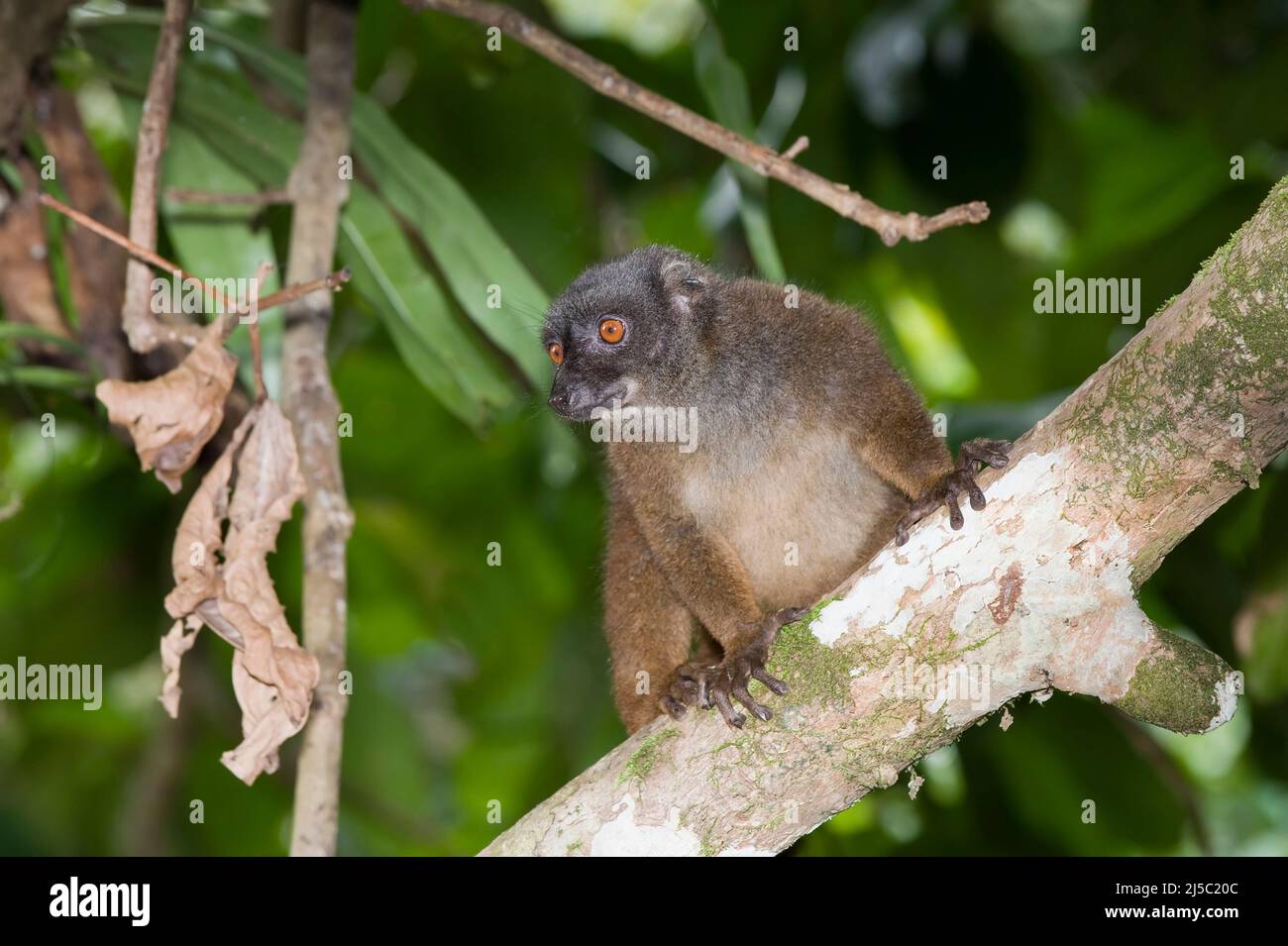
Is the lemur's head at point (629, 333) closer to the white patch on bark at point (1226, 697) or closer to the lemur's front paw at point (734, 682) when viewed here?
the lemur's front paw at point (734, 682)

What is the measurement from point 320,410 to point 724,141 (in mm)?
1423

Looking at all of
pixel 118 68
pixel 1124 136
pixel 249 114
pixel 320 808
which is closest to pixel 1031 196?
pixel 1124 136

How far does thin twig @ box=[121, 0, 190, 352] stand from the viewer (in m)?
3.31

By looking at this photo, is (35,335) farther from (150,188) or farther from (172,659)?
(172,659)

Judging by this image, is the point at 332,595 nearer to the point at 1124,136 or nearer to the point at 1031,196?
the point at 1031,196

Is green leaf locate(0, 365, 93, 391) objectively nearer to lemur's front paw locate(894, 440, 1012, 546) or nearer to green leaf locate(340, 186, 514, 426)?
green leaf locate(340, 186, 514, 426)

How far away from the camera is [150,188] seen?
3.33m

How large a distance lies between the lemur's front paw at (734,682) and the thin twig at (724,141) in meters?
1.04

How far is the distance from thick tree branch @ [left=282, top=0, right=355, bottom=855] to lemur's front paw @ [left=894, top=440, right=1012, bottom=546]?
1510mm

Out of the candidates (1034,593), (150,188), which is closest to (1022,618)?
(1034,593)

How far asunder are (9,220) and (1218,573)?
15.6 feet

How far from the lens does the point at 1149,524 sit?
9.18 feet

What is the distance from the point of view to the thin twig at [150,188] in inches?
130

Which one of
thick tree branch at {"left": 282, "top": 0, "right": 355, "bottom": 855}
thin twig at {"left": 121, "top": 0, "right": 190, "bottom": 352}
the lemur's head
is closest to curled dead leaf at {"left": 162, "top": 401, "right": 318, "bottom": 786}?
thick tree branch at {"left": 282, "top": 0, "right": 355, "bottom": 855}
